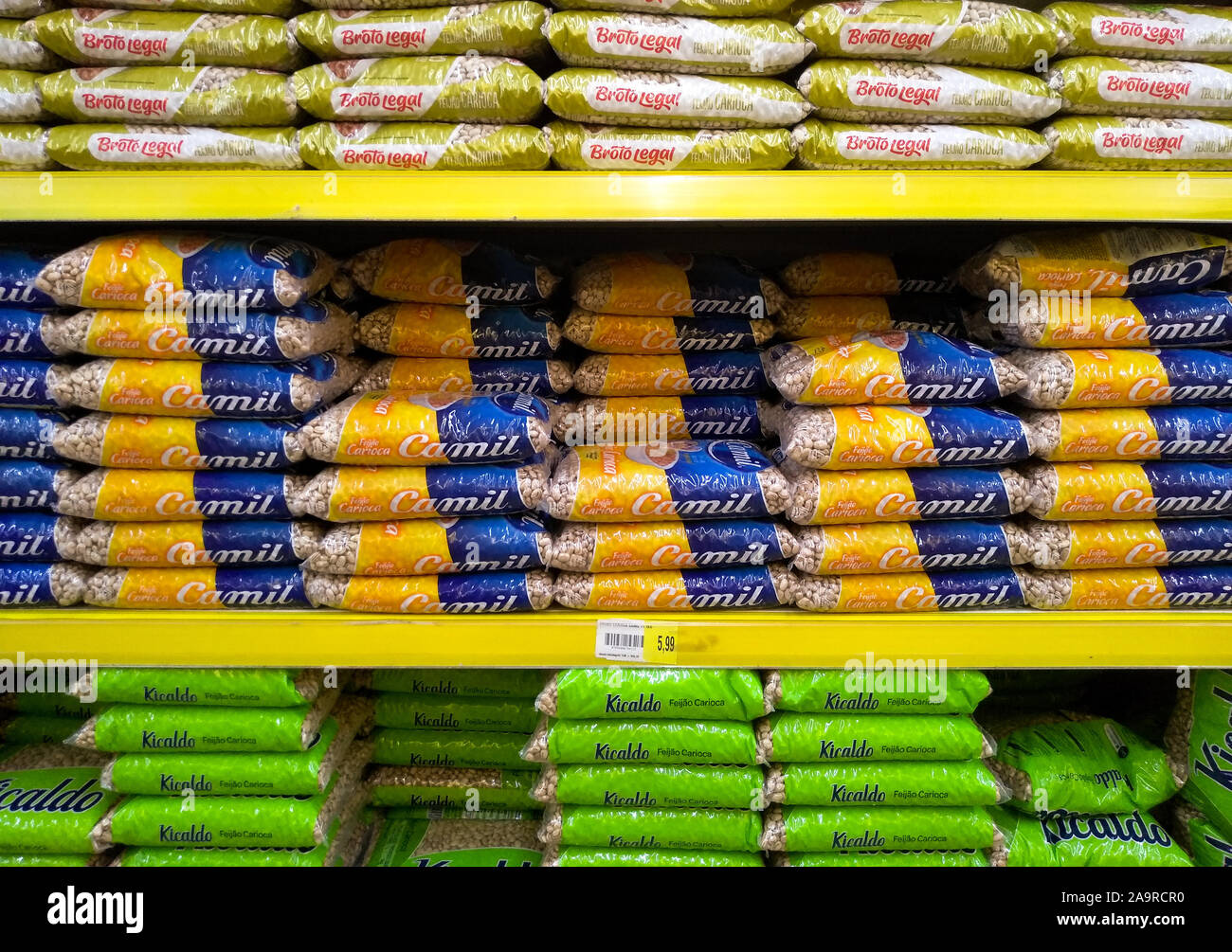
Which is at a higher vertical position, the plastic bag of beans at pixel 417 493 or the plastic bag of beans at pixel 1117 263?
the plastic bag of beans at pixel 1117 263

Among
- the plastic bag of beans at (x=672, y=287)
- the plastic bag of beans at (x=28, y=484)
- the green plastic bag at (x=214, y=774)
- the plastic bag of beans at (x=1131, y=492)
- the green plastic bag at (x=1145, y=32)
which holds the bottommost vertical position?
the green plastic bag at (x=214, y=774)

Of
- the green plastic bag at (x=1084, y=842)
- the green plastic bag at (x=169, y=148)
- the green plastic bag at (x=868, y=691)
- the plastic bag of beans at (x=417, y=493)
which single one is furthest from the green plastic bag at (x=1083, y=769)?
the green plastic bag at (x=169, y=148)

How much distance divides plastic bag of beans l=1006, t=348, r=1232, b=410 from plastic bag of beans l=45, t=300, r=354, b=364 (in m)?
1.23

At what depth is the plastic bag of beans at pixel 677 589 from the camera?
117cm

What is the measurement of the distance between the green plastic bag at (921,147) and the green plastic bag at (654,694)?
84 cm

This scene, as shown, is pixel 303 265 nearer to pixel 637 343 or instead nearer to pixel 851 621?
pixel 637 343

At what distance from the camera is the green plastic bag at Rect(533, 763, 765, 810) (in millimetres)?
1191

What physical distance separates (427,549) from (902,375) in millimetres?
829

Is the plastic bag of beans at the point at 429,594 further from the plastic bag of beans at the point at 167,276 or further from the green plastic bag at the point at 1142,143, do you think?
the green plastic bag at the point at 1142,143

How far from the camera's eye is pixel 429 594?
3.80 ft

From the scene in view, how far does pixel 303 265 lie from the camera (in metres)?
1.18

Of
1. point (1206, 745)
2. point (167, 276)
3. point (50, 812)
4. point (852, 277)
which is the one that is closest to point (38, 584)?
point (50, 812)

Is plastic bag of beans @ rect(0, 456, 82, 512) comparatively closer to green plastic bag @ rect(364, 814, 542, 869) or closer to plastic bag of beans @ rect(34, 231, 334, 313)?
plastic bag of beans @ rect(34, 231, 334, 313)

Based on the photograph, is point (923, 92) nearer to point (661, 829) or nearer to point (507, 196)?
point (507, 196)
